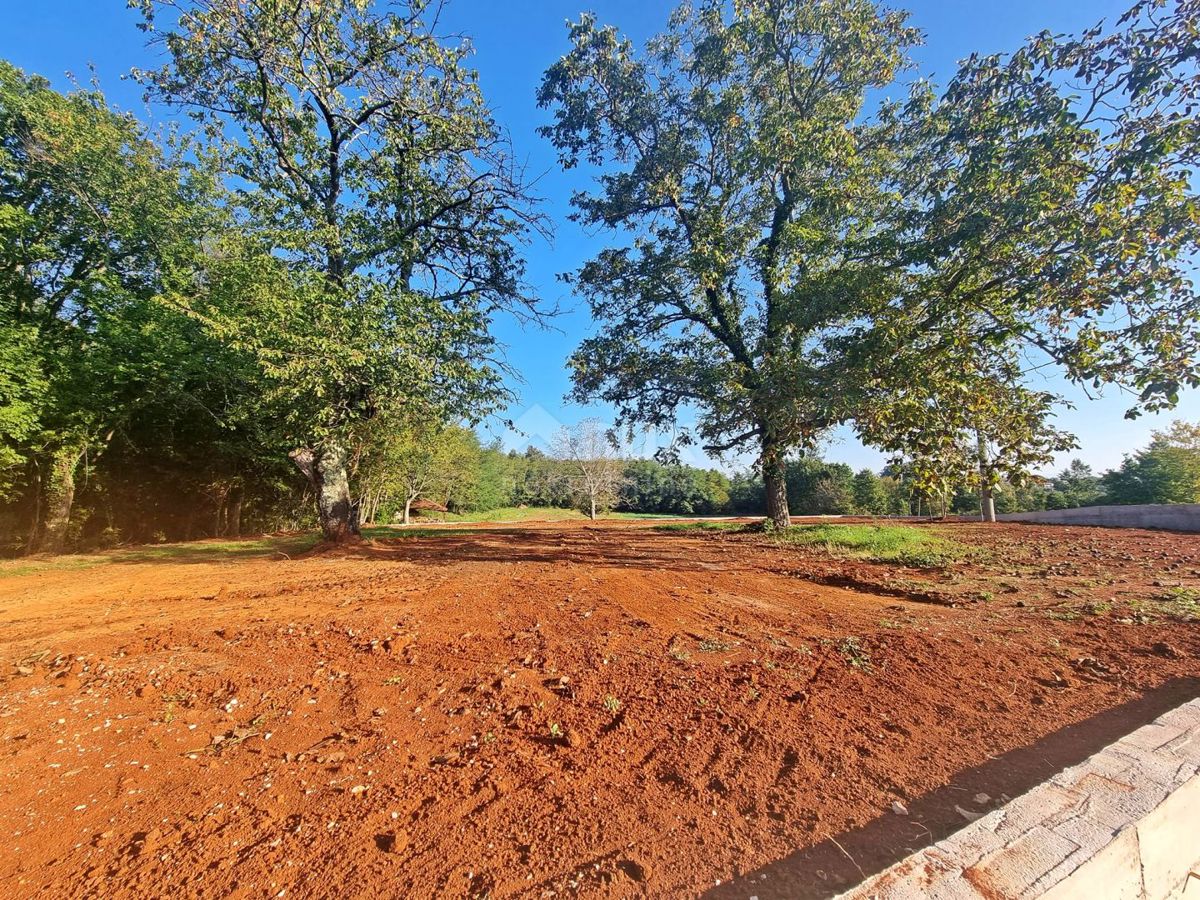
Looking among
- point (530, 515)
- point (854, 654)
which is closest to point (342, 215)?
point (854, 654)

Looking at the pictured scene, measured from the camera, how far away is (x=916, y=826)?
5.76 feet

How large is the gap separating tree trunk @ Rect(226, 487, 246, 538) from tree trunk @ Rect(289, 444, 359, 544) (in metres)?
9.54

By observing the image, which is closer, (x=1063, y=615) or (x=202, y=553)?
(x=1063, y=615)

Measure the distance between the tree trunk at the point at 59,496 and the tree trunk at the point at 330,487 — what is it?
586cm

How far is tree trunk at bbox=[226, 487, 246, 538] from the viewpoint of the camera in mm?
17328

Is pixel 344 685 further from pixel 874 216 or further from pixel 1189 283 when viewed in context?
pixel 874 216

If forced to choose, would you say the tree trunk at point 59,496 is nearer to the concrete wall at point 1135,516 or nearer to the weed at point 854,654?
the weed at point 854,654

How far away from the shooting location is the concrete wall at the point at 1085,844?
135 centimetres

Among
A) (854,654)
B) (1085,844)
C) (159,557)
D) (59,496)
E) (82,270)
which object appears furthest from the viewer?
(82,270)

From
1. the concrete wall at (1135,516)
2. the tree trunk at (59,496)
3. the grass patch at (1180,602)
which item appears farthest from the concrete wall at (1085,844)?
the tree trunk at (59,496)

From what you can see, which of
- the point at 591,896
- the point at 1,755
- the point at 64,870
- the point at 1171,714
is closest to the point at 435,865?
the point at 591,896

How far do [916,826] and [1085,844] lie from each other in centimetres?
48

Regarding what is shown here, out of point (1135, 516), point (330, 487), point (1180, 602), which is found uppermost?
point (330, 487)

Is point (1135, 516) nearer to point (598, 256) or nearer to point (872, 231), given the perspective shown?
point (872, 231)
